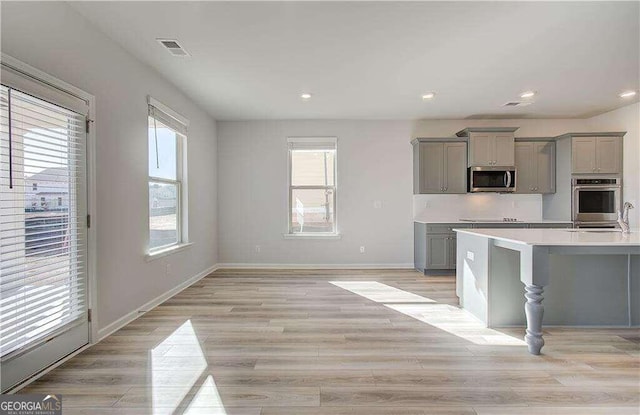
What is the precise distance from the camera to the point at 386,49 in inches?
123

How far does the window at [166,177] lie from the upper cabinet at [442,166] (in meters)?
3.91

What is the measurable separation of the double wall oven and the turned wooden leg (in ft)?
11.7

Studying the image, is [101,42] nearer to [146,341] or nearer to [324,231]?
[146,341]

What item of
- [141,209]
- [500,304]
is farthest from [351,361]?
[141,209]

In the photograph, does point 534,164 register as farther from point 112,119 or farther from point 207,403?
point 112,119

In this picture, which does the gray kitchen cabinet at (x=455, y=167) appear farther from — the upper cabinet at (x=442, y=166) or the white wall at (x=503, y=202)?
the white wall at (x=503, y=202)

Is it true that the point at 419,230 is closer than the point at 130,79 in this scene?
No

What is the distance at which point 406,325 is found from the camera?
3084mm

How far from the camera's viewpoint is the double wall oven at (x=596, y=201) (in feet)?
16.5

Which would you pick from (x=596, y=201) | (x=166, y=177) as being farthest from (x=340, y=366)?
(x=596, y=201)

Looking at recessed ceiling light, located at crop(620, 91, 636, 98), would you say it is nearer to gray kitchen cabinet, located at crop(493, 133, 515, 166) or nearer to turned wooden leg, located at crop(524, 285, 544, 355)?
gray kitchen cabinet, located at crop(493, 133, 515, 166)

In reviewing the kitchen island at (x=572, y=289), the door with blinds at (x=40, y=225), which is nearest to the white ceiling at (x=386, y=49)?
the door with blinds at (x=40, y=225)

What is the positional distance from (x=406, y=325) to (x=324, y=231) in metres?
3.06

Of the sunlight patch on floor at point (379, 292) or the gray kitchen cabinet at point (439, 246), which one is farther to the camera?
the gray kitchen cabinet at point (439, 246)
